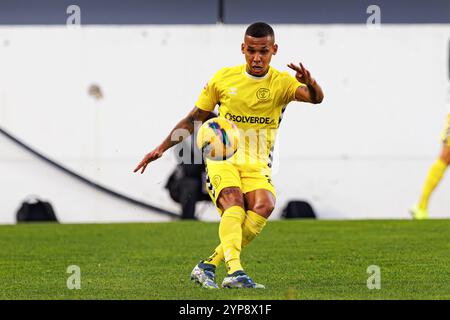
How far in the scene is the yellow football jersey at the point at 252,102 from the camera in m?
8.52

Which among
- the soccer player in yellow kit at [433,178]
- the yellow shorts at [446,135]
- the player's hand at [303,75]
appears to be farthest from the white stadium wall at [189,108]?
the player's hand at [303,75]

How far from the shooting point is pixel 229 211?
26.9 feet

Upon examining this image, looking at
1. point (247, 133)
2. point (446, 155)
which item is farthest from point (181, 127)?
point (446, 155)

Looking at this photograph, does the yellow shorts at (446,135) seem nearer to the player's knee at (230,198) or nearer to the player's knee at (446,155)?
the player's knee at (446,155)

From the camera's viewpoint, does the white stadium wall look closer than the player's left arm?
No

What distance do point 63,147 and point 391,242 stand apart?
624 centimetres

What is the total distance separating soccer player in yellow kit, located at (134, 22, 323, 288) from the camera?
326 inches

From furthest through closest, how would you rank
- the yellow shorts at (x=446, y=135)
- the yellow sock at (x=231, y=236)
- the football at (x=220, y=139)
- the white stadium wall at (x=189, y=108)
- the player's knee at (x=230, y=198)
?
1. the white stadium wall at (x=189, y=108)
2. the yellow shorts at (x=446, y=135)
3. the football at (x=220, y=139)
4. the player's knee at (x=230, y=198)
5. the yellow sock at (x=231, y=236)

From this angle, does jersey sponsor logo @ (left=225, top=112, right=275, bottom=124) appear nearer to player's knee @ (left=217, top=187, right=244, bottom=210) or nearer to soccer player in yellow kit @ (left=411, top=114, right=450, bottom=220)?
player's knee @ (left=217, top=187, right=244, bottom=210)

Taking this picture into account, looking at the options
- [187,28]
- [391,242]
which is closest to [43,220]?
[187,28]

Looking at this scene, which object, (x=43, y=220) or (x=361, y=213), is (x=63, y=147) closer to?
(x=43, y=220)

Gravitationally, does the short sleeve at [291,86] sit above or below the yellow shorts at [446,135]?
below

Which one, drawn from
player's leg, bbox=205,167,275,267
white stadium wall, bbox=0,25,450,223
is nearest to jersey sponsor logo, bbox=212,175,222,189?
player's leg, bbox=205,167,275,267

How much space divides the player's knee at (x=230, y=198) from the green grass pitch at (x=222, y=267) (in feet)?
1.96
